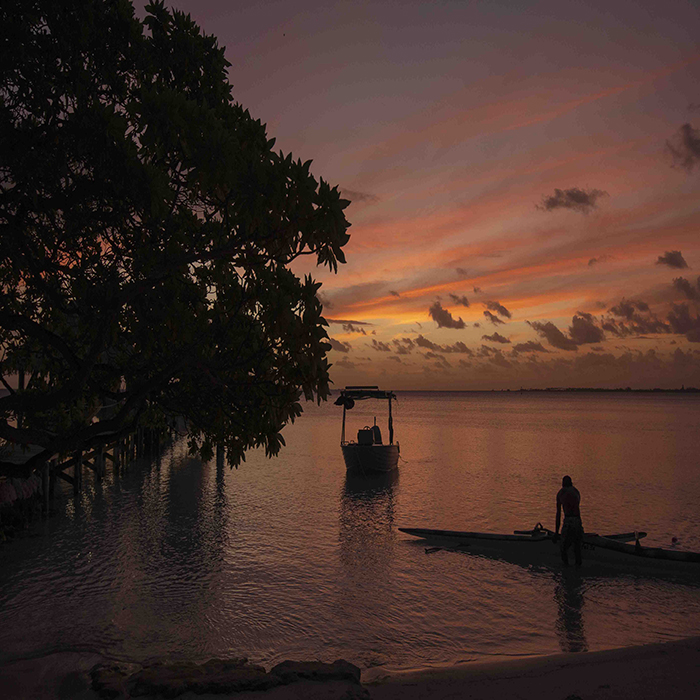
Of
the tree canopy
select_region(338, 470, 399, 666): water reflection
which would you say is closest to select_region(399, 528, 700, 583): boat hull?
select_region(338, 470, 399, 666): water reflection

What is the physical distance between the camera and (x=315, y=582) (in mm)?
13992

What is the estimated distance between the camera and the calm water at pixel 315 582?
10.4m

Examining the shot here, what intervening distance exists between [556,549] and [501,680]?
27.2 feet

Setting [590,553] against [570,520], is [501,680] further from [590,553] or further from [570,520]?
[590,553]

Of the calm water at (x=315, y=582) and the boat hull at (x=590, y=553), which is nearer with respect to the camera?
the calm water at (x=315, y=582)

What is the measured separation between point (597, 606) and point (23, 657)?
11719mm

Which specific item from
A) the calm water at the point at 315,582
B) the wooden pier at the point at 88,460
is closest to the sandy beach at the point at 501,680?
A: the calm water at the point at 315,582

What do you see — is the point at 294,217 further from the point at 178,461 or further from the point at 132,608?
the point at 178,461

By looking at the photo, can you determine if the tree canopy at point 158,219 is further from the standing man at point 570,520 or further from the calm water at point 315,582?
the standing man at point 570,520

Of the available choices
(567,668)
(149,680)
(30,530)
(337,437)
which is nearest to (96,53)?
(149,680)

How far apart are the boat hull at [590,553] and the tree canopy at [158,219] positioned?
11896mm

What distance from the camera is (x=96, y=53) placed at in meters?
6.09

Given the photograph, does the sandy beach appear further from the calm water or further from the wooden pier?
the wooden pier

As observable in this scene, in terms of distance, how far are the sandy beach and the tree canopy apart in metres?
3.90
